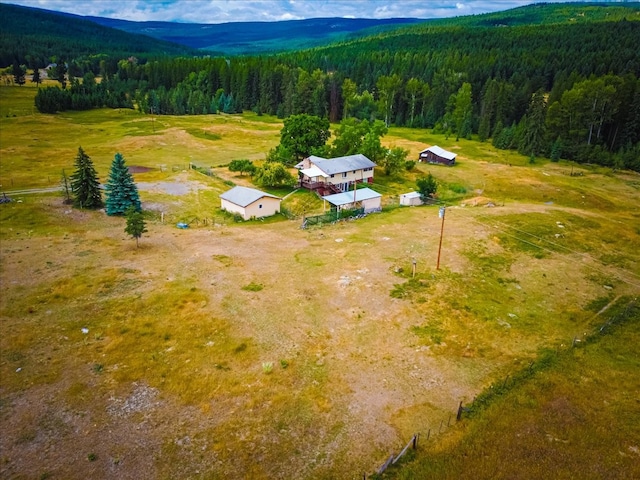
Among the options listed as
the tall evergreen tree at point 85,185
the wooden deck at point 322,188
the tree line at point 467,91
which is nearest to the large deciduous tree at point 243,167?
the wooden deck at point 322,188

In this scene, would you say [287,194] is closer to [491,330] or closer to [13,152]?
[491,330]

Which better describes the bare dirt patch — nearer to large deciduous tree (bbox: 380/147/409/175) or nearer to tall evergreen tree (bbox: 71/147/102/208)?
tall evergreen tree (bbox: 71/147/102/208)

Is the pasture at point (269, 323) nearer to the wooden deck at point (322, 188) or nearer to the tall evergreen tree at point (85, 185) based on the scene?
the tall evergreen tree at point (85, 185)

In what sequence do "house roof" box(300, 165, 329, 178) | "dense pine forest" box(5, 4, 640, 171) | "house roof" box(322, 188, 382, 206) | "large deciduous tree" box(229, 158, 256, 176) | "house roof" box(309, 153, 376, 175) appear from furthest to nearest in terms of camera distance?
"dense pine forest" box(5, 4, 640, 171) → "large deciduous tree" box(229, 158, 256, 176) → "house roof" box(309, 153, 376, 175) → "house roof" box(300, 165, 329, 178) → "house roof" box(322, 188, 382, 206)

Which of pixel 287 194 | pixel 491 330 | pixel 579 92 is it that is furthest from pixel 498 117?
pixel 491 330

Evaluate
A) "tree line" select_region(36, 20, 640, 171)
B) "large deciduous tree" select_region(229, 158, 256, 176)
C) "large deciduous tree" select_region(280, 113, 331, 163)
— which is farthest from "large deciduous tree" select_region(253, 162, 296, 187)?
"tree line" select_region(36, 20, 640, 171)

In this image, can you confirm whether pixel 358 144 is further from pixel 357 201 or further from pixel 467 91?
pixel 467 91
